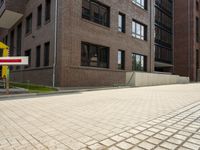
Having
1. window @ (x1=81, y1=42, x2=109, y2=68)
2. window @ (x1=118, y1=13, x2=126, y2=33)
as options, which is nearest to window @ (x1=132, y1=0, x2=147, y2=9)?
window @ (x1=118, y1=13, x2=126, y2=33)

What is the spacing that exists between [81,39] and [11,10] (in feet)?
36.3

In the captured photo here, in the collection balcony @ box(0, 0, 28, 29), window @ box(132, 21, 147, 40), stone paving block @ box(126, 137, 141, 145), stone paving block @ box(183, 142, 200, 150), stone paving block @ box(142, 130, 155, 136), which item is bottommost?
stone paving block @ box(183, 142, 200, 150)

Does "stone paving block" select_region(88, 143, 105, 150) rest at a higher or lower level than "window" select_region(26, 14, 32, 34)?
lower

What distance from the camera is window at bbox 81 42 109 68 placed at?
1583 centimetres

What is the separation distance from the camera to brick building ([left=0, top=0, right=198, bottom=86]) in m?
14.4

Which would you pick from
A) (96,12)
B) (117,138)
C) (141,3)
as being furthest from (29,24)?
(117,138)

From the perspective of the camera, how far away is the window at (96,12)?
53.3 ft

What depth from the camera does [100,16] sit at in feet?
58.0

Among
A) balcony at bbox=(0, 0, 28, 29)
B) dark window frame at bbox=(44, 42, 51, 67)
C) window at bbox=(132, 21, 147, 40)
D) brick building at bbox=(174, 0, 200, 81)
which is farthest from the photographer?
brick building at bbox=(174, 0, 200, 81)

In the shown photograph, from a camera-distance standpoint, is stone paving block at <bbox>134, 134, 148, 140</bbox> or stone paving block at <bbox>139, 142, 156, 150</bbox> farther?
stone paving block at <bbox>134, 134, 148, 140</bbox>

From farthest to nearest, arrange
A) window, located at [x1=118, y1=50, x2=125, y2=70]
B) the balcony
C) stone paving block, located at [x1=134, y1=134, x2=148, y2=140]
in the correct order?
the balcony → window, located at [x1=118, y1=50, x2=125, y2=70] → stone paving block, located at [x1=134, y1=134, x2=148, y2=140]

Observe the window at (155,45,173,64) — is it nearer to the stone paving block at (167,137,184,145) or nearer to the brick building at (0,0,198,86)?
the brick building at (0,0,198,86)

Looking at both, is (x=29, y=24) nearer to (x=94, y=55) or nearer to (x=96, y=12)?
(x=96, y=12)

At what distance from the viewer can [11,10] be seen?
2080cm
